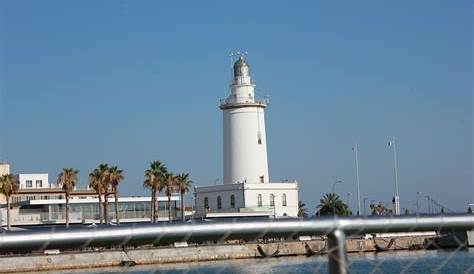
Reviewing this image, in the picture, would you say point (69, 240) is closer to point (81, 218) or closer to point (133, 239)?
point (133, 239)

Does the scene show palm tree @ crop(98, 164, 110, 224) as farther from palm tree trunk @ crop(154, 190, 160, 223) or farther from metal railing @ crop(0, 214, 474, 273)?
metal railing @ crop(0, 214, 474, 273)

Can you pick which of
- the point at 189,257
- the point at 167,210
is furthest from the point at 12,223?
the point at 189,257

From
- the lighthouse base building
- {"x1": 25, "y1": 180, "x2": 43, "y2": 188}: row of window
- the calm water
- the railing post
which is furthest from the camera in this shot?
{"x1": 25, "y1": 180, "x2": 43, "y2": 188}: row of window

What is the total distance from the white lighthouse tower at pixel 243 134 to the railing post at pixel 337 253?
81.6m

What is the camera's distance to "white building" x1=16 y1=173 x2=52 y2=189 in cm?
9712

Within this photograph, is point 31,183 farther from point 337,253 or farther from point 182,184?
point 337,253

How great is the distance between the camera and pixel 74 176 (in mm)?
Result: 84375

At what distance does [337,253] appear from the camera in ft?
14.0

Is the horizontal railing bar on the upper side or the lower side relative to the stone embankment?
upper

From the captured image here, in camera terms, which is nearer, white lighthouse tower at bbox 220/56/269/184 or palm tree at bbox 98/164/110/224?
palm tree at bbox 98/164/110/224

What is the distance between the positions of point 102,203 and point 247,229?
82.4 meters

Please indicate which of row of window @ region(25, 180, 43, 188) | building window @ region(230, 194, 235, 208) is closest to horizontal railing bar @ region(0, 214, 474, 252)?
building window @ region(230, 194, 235, 208)

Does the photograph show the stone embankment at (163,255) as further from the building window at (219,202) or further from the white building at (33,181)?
the white building at (33,181)

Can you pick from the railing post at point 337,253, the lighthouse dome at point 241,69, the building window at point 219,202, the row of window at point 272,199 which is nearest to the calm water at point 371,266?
the railing post at point 337,253
